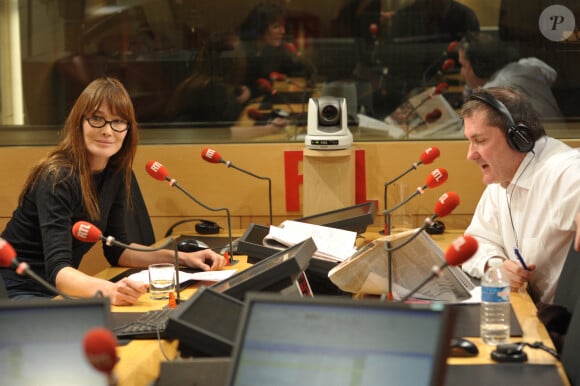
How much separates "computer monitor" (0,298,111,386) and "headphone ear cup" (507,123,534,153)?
5.75 ft

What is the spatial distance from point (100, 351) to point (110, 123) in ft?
6.73

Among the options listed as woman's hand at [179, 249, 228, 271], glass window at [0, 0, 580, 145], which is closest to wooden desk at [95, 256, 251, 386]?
woman's hand at [179, 249, 228, 271]

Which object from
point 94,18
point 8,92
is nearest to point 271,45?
point 94,18

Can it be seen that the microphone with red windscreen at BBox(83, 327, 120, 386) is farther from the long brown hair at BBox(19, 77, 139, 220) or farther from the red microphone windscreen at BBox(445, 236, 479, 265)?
the long brown hair at BBox(19, 77, 139, 220)

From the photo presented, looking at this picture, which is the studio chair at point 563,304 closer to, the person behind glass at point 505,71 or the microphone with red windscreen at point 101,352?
the microphone with red windscreen at point 101,352

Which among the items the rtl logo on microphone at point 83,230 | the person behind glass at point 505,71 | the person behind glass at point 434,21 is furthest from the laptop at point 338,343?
the person behind glass at point 434,21

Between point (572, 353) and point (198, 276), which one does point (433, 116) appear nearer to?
point (198, 276)

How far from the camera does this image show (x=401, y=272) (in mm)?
2494

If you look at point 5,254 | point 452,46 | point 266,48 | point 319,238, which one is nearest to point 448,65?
point 452,46

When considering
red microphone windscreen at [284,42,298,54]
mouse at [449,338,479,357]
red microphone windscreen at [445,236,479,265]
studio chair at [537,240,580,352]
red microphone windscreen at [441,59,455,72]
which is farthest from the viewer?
red microphone windscreen at [284,42,298,54]

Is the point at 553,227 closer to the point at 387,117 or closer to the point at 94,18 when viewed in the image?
the point at 387,117

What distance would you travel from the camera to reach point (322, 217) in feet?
11.3

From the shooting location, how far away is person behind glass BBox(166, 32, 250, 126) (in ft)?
14.9

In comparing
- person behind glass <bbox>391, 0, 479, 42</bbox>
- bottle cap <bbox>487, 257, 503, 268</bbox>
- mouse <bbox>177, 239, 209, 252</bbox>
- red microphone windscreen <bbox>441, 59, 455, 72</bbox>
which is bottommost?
mouse <bbox>177, 239, 209, 252</bbox>
